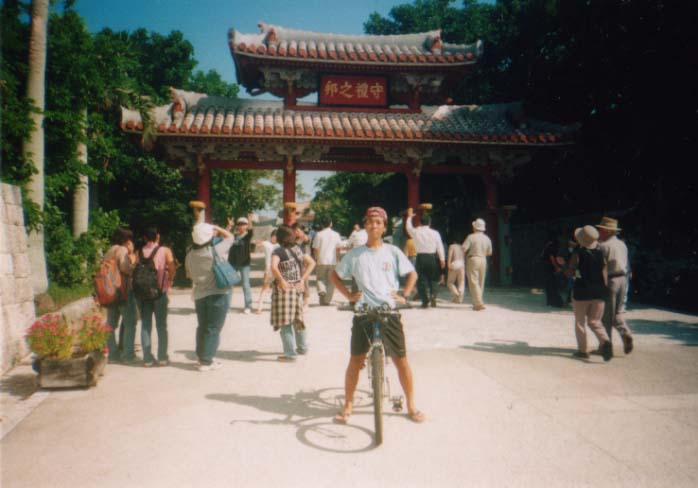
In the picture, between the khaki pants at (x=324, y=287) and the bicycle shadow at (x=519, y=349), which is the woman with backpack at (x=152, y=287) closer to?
the bicycle shadow at (x=519, y=349)

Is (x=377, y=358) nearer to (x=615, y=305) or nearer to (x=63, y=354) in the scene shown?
(x=63, y=354)

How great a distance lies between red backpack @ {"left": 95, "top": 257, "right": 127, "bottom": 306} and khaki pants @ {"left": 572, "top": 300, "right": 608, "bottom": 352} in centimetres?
594

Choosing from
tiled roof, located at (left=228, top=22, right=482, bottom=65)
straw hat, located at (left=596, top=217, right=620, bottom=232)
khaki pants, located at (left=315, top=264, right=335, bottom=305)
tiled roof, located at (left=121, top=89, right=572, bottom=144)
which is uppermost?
tiled roof, located at (left=228, top=22, right=482, bottom=65)

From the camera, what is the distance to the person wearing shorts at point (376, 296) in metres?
3.79

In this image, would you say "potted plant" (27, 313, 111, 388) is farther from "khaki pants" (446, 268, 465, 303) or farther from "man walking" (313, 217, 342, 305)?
"khaki pants" (446, 268, 465, 303)

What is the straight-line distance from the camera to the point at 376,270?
3.90 metres

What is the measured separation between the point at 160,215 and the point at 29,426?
14.9 m

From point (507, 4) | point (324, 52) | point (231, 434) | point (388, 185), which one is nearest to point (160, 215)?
point (324, 52)

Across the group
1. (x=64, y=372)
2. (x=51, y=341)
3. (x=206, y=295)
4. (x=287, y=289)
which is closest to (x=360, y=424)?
(x=287, y=289)

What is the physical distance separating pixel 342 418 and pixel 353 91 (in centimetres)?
1191

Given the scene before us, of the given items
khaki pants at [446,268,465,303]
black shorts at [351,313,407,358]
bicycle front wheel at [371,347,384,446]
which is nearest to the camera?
bicycle front wheel at [371,347,384,446]

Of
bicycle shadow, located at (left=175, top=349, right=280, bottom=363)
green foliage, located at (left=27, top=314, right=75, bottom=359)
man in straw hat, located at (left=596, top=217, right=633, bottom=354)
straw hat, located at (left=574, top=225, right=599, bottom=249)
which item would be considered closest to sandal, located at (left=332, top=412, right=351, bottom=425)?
bicycle shadow, located at (left=175, top=349, right=280, bottom=363)

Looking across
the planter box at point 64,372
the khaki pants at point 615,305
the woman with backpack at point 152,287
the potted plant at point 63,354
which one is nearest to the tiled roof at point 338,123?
the woman with backpack at point 152,287

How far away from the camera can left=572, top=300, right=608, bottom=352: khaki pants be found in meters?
5.73
